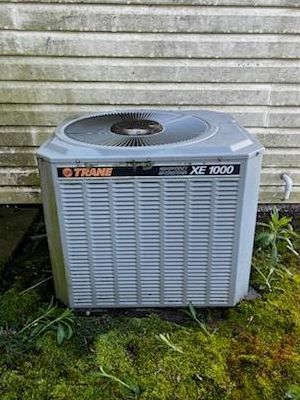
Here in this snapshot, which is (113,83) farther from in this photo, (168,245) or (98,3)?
(168,245)

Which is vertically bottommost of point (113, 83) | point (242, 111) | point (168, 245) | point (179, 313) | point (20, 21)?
point (179, 313)

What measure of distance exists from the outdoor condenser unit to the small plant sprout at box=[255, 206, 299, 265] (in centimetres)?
30

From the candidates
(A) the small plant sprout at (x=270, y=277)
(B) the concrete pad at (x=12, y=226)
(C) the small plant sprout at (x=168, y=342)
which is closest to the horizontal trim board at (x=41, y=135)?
(B) the concrete pad at (x=12, y=226)

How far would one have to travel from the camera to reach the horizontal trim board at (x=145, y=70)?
2.37 m

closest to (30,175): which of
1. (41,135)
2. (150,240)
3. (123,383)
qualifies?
(41,135)

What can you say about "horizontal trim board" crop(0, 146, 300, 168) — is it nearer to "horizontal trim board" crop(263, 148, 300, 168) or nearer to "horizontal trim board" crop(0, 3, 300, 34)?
"horizontal trim board" crop(263, 148, 300, 168)

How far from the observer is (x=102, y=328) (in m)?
1.76

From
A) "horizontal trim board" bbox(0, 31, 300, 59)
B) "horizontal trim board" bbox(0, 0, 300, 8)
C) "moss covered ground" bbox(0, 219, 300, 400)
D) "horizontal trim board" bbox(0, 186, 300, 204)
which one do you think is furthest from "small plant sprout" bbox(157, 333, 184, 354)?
"horizontal trim board" bbox(0, 0, 300, 8)

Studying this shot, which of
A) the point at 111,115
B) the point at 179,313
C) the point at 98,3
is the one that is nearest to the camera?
the point at 179,313

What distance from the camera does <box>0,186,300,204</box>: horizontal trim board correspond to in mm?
2701

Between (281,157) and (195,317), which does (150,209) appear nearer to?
(195,317)

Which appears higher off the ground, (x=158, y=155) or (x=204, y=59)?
(x=204, y=59)

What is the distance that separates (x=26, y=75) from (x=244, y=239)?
156cm

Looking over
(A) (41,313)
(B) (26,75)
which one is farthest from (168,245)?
(B) (26,75)
